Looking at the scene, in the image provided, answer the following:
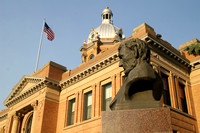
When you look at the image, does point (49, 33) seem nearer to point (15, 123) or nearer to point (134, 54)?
point (15, 123)

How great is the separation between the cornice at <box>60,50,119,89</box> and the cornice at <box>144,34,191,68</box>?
319 cm

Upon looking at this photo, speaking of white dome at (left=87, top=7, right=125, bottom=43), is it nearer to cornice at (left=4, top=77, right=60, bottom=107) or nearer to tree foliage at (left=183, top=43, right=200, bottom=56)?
cornice at (left=4, top=77, right=60, bottom=107)

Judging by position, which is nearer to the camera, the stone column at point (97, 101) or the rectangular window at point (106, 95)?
the rectangular window at point (106, 95)

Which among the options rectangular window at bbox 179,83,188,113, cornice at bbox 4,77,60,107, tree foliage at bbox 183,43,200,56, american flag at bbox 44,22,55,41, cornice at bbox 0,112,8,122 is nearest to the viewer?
rectangular window at bbox 179,83,188,113

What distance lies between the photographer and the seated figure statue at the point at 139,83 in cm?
407

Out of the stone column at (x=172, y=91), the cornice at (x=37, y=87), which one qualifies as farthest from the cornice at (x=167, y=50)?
the cornice at (x=37, y=87)

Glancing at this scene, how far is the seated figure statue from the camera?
4.07 m

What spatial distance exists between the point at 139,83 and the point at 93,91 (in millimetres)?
17375

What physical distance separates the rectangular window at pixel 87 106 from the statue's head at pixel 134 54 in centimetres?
1749

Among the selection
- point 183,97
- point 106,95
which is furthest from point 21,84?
point 183,97

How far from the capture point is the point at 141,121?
383cm

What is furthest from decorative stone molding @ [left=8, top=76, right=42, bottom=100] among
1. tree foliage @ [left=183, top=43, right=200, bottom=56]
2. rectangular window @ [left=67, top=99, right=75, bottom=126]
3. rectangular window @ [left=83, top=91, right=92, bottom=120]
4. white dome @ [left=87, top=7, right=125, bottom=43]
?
white dome @ [left=87, top=7, right=125, bottom=43]

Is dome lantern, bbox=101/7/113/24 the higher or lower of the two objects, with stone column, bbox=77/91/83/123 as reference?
higher

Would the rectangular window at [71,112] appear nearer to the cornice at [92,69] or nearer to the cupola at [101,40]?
the cornice at [92,69]
